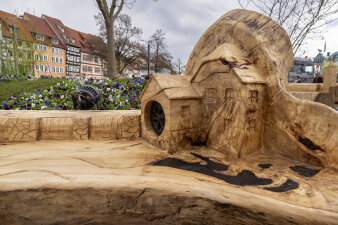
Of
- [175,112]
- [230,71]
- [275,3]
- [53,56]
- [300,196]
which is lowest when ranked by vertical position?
[300,196]

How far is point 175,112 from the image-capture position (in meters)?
2.21

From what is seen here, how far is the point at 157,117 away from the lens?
256 centimetres

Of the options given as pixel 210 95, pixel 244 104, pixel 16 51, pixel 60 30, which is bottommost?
pixel 244 104

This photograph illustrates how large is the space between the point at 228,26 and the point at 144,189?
2.11 metres

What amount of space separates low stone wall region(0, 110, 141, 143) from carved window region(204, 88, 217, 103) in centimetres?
102

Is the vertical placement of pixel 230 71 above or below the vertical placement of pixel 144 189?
above

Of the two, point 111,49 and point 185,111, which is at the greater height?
point 111,49

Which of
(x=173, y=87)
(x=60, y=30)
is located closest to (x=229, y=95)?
(x=173, y=87)

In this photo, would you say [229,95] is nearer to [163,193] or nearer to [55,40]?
[163,193]

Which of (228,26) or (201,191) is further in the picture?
(228,26)

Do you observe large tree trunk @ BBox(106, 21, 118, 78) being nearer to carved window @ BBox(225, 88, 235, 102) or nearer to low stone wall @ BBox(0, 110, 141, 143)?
low stone wall @ BBox(0, 110, 141, 143)

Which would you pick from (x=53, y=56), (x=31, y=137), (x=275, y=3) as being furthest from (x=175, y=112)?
(x=53, y=56)

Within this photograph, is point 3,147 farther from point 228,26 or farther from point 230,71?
point 228,26

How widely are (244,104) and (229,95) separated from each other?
18 centimetres
